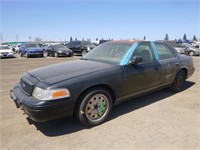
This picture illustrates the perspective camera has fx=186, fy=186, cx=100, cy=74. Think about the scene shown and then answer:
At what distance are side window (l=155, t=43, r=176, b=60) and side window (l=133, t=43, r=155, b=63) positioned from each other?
340mm

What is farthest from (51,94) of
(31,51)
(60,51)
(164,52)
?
(31,51)

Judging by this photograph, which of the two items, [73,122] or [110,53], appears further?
[110,53]

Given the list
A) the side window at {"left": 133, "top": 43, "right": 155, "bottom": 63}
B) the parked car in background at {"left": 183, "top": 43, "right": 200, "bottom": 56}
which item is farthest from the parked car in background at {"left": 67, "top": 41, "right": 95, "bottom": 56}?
the side window at {"left": 133, "top": 43, "right": 155, "bottom": 63}

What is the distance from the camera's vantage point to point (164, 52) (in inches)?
195

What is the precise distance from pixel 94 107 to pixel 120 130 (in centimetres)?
63

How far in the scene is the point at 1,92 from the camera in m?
5.68

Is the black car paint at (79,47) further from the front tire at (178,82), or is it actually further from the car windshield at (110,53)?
the car windshield at (110,53)

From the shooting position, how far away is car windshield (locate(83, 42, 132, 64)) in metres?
4.07

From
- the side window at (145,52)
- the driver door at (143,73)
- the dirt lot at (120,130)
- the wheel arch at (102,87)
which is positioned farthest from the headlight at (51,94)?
the side window at (145,52)

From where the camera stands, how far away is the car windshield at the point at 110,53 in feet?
13.3

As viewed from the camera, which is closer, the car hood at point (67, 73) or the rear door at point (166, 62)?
the car hood at point (67, 73)

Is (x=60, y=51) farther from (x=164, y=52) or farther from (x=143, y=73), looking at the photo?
(x=143, y=73)

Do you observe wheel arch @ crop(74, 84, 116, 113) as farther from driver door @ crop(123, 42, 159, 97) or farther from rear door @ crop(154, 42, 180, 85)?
rear door @ crop(154, 42, 180, 85)

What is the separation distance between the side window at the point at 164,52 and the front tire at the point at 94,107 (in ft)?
6.56
